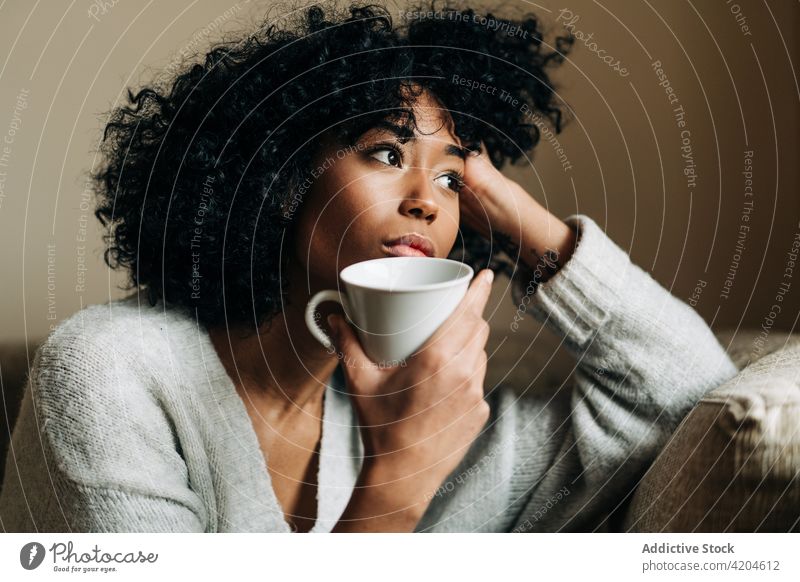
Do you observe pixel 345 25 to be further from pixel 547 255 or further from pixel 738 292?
pixel 738 292

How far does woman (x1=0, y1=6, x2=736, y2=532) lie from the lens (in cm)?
A: 36

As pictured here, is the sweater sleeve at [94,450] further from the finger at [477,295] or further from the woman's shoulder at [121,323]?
the finger at [477,295]

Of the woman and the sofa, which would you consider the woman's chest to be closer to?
the woman

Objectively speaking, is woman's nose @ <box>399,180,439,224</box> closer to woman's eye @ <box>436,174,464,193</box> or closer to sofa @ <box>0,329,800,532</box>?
woman's eye @ <box>436,174,464,193</box>

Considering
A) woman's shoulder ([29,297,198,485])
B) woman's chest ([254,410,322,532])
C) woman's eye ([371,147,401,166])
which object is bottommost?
woman's chest ([254,410,322,532])

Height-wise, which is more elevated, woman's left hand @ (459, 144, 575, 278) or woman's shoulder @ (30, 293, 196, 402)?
woman's left hand @ (459, 144, 575, 278)

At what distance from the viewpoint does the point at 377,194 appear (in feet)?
1.21

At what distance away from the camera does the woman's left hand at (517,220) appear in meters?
0.41

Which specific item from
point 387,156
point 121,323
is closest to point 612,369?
point 387,156

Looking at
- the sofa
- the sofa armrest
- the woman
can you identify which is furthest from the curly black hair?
the sofa armrest
